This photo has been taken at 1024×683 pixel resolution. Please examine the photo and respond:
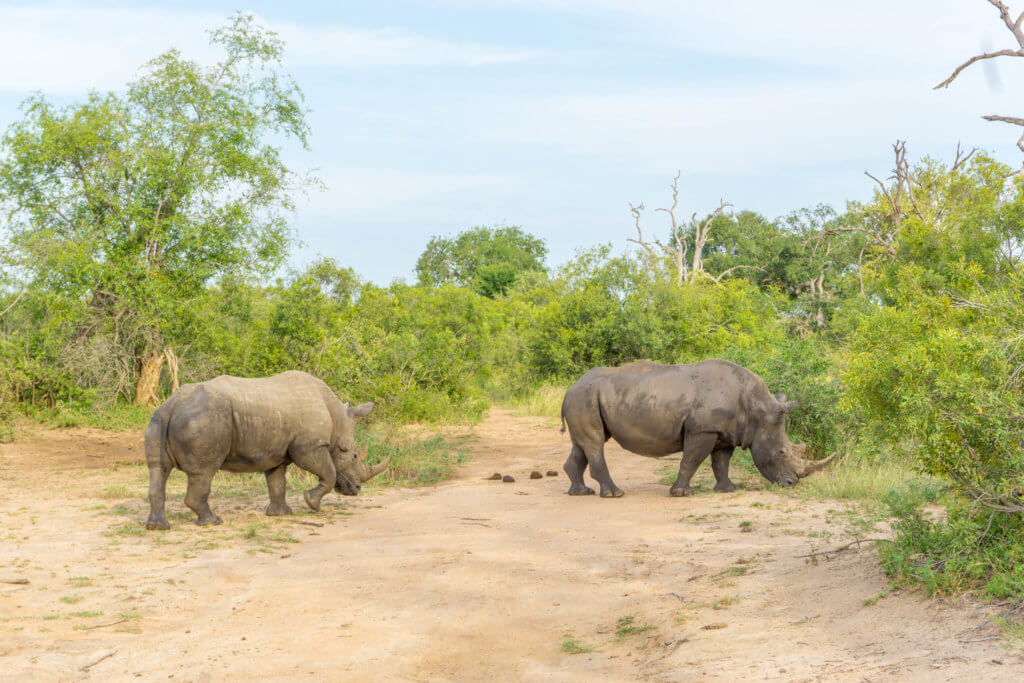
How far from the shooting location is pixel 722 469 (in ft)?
36.9

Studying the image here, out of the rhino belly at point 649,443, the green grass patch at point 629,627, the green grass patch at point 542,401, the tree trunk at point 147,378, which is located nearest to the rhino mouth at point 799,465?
the rhino belly at point 649,443

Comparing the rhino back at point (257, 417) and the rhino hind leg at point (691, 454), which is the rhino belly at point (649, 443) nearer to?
the rhino hind leg at point (691, 454)

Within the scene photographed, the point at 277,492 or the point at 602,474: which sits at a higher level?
the point at 602,474

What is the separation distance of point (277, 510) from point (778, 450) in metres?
5.64

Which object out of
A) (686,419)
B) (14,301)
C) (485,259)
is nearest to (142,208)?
(14,301)

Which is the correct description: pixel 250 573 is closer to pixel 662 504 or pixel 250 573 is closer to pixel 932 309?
pixel 662 504

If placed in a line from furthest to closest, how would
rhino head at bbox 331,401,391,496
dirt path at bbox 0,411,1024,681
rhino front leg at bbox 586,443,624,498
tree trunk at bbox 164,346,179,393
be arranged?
tree trunk at bbox 164,346,179,393, rhino front leg at bbox 586,443,624,498, rhino head at bbox 331,401,391,496, dirt path at bbox 0,411,1024,681

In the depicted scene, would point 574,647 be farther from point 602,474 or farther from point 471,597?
point 602,474

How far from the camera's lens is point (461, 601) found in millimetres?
7055

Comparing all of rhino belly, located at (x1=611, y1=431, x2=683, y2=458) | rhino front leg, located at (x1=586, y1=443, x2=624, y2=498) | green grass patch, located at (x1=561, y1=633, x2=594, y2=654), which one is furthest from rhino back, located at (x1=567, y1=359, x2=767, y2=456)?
green grass patch, located at (x1=561, y1=633, x2=594, y2=654)

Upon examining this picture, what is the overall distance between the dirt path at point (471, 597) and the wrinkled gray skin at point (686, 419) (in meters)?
0.44

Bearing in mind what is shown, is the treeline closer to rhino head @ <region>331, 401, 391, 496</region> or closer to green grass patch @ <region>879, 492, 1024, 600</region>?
green grass patch @ <region>879, 492, 1024, 600</region>

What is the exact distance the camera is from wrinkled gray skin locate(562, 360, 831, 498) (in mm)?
10961

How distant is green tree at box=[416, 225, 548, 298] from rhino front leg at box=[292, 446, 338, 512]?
38928 millimetres
